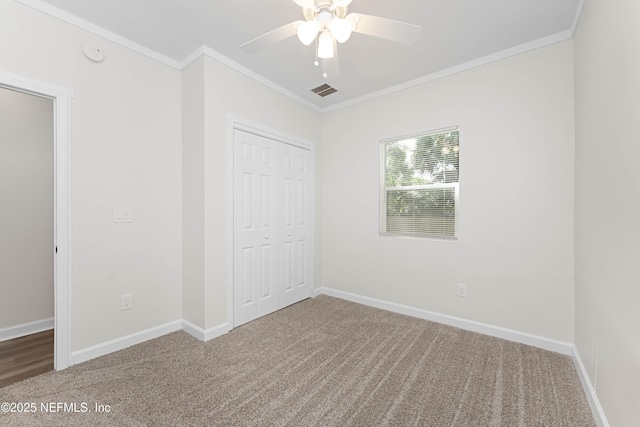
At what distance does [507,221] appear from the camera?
247cm

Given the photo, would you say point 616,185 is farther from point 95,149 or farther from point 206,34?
point 95,149

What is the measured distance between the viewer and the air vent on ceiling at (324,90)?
320 centimetres

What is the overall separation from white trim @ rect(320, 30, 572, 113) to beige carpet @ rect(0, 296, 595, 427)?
2578mm

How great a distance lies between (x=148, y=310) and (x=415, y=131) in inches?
128

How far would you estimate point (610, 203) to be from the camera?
1.40 metres

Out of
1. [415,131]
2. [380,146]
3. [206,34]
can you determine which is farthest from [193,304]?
[415,131]

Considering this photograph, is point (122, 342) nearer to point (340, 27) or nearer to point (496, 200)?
point (340, 27)

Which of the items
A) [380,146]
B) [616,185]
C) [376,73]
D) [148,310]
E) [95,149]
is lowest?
[148,310]

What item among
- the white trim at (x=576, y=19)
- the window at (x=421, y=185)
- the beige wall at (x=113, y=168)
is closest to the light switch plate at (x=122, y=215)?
the beige wall at (x=113, y=168)

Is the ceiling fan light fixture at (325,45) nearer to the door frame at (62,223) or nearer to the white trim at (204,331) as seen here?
the door frame at (62,223)

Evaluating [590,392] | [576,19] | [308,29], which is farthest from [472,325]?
[308,29]

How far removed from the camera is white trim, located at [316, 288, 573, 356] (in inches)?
89.1

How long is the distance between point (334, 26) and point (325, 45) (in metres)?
0.12

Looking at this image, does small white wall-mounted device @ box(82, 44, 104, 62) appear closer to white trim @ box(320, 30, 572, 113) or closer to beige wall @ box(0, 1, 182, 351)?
beige wall @ box(0, 1, 182, 351)
